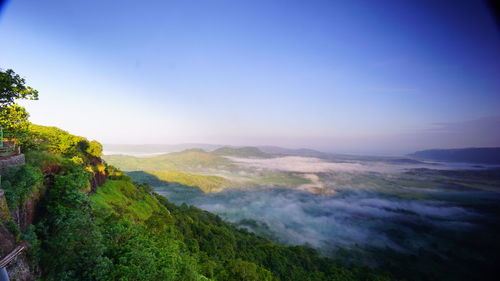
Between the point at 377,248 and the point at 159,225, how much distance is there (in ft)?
628

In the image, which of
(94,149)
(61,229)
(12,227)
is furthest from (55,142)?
(12,227)

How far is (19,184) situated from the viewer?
11383 mm

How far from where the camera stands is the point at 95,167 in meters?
25.3

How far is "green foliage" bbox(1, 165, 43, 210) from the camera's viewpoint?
35.0ft

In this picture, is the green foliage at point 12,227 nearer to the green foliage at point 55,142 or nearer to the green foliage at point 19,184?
the green foliage at point 19,184

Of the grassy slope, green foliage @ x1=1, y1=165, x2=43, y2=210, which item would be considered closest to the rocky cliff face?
green foliage @ x1=1, y1=165, x2=43, y2=210

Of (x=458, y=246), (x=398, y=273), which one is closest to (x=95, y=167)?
(x=398, y=273)

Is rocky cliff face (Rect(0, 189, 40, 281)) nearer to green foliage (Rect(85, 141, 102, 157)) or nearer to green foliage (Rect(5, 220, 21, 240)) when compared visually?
green foliage (Rect(5, 220, 21, 240))

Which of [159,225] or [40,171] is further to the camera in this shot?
[159,225]

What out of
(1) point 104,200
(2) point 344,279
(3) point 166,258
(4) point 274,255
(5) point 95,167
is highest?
(5) point 95,167

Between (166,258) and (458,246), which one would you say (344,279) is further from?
(458,246)

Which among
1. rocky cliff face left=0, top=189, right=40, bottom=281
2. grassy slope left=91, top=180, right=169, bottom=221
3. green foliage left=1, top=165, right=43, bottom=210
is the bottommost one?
grassy slope left=91, top=180, right=169, bottom=221

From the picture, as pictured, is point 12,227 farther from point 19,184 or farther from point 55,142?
point 55,142

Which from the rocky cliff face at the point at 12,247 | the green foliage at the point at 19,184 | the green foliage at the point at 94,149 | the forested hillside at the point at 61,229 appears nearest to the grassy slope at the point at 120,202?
the forested hillside at the point at 61,229
